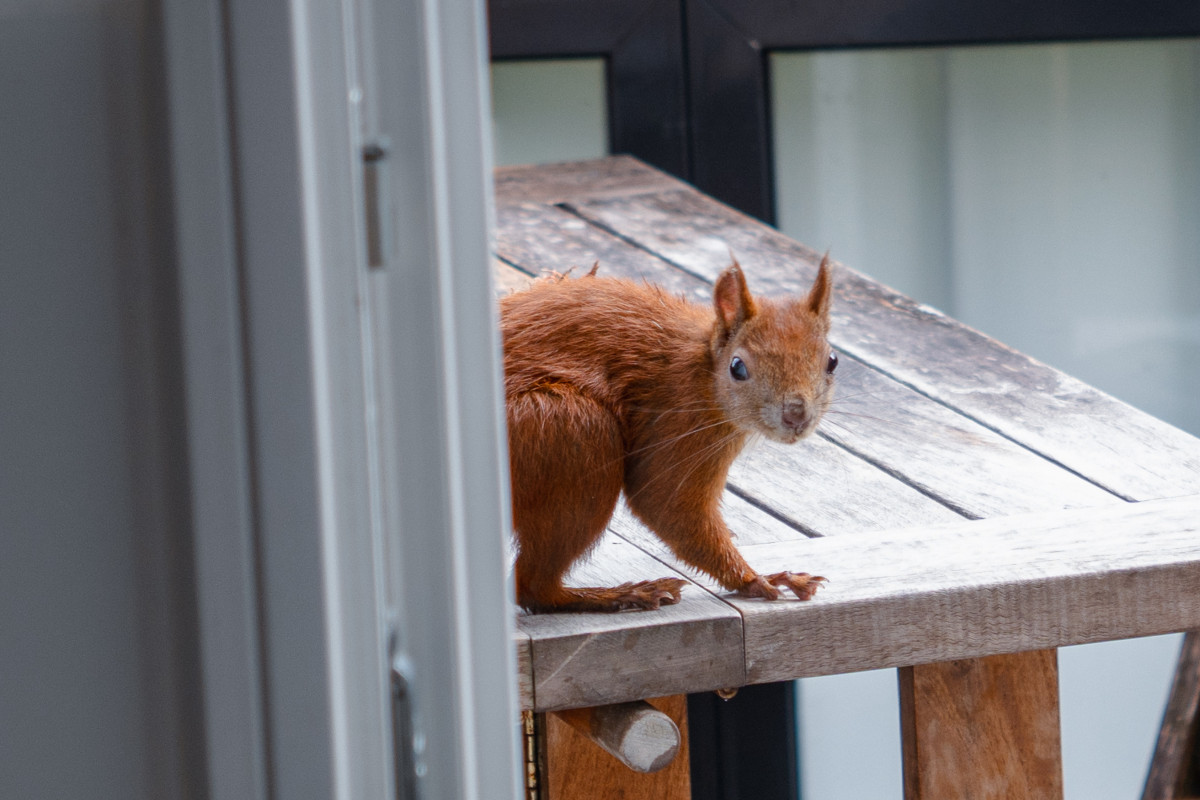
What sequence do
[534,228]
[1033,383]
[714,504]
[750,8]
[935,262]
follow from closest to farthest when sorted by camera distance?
[714,504] → [1033,383] → [534,228] → [750,8] → [935,262]

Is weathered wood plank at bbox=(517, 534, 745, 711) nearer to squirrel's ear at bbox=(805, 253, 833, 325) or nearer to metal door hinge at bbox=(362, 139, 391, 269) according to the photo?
squirrel's ear at bbox=(805, 253, 833, 325)

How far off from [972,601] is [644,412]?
0.32 meters

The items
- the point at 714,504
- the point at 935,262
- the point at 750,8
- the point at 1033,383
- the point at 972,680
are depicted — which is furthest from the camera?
the point at 935,262

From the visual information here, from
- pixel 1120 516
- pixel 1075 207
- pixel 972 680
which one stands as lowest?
pixel 972 680

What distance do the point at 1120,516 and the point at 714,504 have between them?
16.7 inches

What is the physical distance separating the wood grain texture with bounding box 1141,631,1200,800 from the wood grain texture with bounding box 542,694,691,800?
1413 mm

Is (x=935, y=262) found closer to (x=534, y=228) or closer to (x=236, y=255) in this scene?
(x=534, y=228)

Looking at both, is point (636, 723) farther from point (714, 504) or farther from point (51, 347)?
point (51, 347)

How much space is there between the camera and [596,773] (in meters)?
1.22

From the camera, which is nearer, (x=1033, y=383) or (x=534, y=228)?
(x=1033, y=383)

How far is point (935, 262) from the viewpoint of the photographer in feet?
9.36

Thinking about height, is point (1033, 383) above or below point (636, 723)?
above

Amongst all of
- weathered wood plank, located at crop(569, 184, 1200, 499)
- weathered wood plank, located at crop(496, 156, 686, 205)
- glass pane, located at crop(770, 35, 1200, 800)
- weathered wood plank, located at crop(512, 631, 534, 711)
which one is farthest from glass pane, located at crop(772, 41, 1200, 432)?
weathered wood plank, located at crop(512, 631, 534, 711)

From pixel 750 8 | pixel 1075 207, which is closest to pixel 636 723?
pixel 750 8
